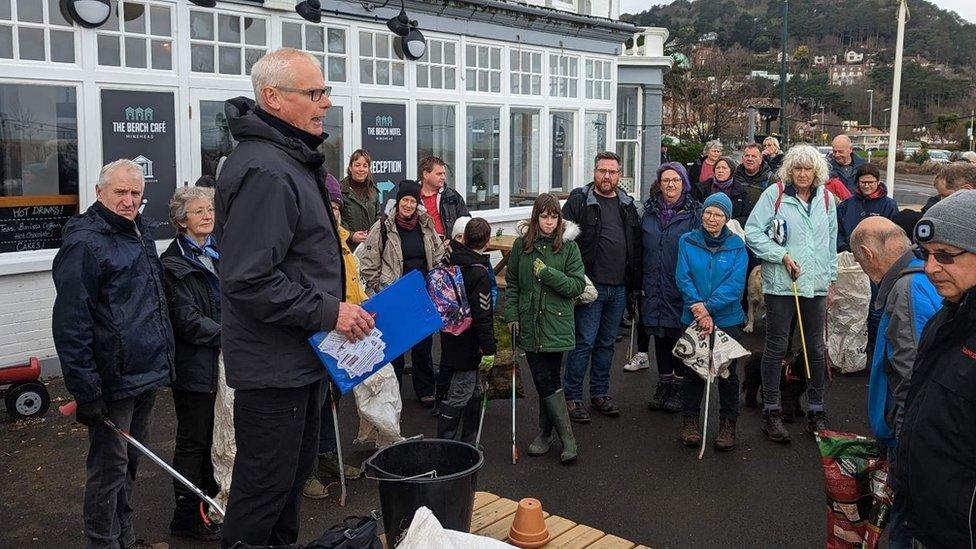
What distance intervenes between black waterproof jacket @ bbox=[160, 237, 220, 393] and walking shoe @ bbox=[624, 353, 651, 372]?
15.1 feet

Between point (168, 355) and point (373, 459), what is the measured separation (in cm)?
137

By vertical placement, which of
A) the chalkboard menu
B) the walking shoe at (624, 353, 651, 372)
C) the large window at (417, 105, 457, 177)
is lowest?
the walking shoe at (624, 353, 651, 372)

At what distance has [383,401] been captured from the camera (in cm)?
536

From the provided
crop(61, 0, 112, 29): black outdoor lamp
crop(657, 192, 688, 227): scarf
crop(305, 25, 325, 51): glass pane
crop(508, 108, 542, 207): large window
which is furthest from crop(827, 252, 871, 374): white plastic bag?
crop(61, 0, 112, 29): black outdoor lamp

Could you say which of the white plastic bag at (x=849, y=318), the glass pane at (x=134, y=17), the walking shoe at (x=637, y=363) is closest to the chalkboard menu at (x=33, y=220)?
the glass pane at (x=134, y=17)

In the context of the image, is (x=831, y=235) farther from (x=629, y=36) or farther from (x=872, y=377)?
(x=629, y=36)

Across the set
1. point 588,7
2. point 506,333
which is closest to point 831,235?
point 506,333

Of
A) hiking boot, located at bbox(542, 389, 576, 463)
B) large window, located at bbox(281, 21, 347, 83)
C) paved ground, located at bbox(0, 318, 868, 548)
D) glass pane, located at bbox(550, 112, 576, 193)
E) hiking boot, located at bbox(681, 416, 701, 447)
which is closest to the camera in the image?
paved ground, located at bbox(0, 318, 868, 548)

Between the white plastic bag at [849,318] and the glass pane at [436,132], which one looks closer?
the white plastic bag at [849,318]

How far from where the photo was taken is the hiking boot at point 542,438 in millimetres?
5809

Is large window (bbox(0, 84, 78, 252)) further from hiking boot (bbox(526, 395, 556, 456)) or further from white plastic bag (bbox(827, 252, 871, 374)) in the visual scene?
white plastic bag (bbox(827, 252, 871, 374))

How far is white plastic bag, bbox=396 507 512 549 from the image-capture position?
2596mm

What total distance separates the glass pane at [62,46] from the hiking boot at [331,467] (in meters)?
4.47

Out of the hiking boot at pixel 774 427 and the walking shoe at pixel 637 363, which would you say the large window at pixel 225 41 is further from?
the hiking boot at pixel 774 427
